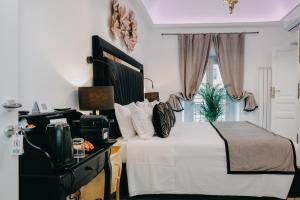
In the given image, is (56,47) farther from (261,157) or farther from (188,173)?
(261,157)

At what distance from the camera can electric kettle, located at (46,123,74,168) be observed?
129 centimetres

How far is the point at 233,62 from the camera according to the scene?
6082 mm

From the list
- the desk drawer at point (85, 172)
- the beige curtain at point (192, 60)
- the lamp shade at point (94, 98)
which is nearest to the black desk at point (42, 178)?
the desk drawer at point (85, 172)

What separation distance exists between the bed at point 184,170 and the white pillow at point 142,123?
90mm

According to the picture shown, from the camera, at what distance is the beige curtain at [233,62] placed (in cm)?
606

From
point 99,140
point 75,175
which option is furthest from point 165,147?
point 75,175

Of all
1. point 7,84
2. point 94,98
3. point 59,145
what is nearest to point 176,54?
point 94,98

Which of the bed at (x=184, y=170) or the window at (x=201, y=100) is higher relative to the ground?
the window at (x=201, y=100)

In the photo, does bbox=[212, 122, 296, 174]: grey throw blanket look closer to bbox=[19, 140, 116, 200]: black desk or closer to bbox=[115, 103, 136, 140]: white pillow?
bbox=[115, 103, 136, 140]: white pillow

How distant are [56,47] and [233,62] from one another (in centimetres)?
472

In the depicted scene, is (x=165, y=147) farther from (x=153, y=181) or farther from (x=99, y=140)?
(x=99, y=140)

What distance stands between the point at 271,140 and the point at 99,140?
181 centimetres

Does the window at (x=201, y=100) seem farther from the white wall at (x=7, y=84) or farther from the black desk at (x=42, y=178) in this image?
the white wall at (x=7, y=84)

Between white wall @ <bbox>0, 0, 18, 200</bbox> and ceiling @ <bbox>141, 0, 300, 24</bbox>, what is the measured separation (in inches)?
192
